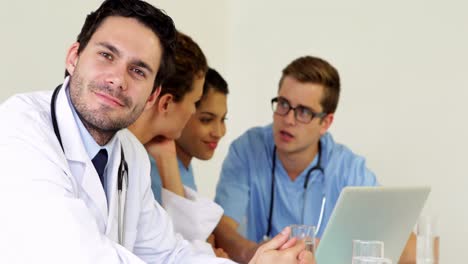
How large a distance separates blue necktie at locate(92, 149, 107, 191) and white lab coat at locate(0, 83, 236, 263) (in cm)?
2

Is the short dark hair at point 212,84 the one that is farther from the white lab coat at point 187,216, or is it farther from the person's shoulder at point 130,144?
the person's shoulder at point 130,144

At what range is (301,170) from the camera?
2740mm

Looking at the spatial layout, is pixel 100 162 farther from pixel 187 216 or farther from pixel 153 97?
pixel 187 216

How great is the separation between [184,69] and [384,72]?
170 centimetres

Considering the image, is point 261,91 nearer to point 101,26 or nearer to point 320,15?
point 320,15

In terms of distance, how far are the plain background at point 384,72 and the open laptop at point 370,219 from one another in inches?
58.6

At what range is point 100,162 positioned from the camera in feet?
5.07

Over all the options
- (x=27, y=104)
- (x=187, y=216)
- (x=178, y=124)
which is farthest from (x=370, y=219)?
(x=27, y=104)

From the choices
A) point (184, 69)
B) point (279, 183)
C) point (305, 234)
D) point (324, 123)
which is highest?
point (184, 69)

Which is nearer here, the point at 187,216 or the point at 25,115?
the point at 25,115

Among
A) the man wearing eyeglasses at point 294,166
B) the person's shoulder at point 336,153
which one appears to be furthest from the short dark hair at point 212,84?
the person's shoulder at point 336,153

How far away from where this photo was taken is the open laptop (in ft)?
5.52

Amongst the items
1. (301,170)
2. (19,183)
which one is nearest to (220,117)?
(301,170)

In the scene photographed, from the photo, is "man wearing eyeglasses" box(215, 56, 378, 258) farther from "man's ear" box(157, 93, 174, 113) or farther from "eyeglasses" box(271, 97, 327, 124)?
"man's ear" box(157, 93, 174, 113)
